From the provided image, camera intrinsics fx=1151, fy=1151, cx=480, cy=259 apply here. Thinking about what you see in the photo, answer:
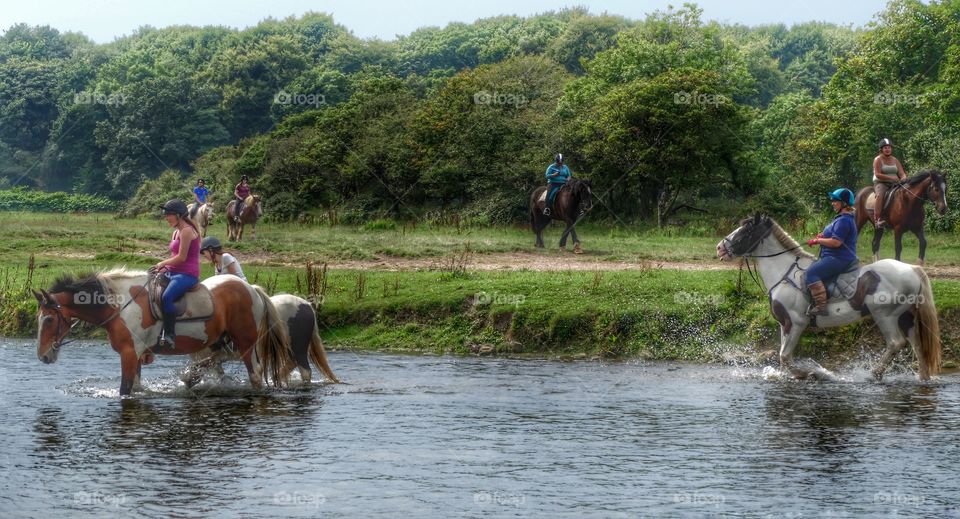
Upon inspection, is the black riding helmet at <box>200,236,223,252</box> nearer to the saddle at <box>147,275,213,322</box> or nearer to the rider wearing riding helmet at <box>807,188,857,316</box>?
the saddle at <box>147,275,213,322</box>

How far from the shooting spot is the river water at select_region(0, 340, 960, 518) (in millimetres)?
10977

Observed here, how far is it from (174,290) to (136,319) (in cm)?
64

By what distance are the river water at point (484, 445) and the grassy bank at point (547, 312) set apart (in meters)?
1.61

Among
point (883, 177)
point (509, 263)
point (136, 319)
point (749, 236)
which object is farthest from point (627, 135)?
point (136, 319)

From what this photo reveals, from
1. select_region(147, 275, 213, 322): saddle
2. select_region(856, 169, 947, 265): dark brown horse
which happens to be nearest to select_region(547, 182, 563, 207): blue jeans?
select_region(856, 169, 947, 265): dark brown horse

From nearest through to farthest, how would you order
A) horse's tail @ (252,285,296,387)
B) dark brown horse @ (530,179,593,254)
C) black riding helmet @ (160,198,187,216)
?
black riding helmet @ (160,198,187,216) < horse's tail @ (252,285,296,387) < dark brown horse @ (530,179,593,254)

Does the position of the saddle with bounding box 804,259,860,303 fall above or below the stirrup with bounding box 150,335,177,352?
above

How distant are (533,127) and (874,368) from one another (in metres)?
26.8

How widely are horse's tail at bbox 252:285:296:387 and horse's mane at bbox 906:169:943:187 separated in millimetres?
14011

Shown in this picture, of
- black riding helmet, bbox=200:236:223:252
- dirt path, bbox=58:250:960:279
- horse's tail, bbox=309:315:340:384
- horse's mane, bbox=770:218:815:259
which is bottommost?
horse's tail, bbox=309:315:340:384

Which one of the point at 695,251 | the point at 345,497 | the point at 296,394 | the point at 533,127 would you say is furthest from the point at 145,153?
the point at 345,497

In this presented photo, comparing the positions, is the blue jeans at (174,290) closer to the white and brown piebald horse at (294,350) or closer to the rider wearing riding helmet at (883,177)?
the white and brown piebald horse at (294,350)

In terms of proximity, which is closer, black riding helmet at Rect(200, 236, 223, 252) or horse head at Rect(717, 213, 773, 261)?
black riding helmet at Rect(200, 236, 223, 252)

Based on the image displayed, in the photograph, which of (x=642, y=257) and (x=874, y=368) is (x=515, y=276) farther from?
(x=874, y=368)
